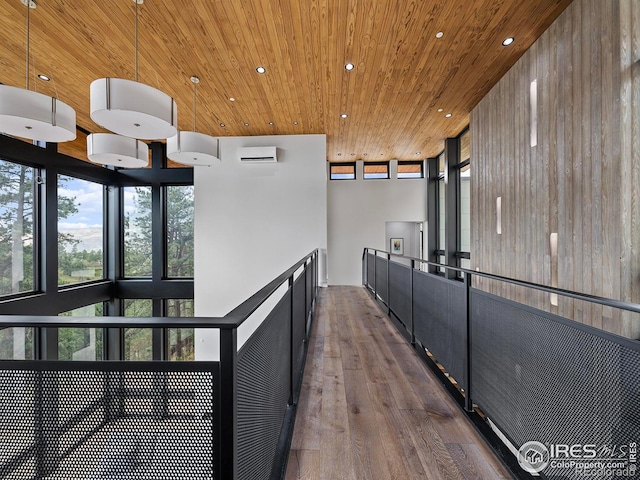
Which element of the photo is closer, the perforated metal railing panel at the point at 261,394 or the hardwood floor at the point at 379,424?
the perforated metal railing panel at the point at 261,394

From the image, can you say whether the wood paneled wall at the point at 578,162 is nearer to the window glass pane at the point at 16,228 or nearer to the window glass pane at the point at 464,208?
the window glass pane at the point at 464,208

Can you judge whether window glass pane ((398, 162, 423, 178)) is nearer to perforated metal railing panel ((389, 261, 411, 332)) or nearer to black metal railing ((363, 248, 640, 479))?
perforated metal railing panel ((389, 261, 411, 332))

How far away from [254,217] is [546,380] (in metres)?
6.20

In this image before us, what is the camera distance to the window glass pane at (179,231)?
7641 millimetres

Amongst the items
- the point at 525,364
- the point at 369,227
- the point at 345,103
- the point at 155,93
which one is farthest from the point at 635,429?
the point at 369,227

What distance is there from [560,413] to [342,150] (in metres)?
7.55

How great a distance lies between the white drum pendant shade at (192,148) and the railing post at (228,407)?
3.95 meters

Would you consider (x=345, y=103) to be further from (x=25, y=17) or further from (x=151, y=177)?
(x=151, y=177)

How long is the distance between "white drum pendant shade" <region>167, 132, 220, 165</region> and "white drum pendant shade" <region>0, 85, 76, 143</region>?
3.77ft

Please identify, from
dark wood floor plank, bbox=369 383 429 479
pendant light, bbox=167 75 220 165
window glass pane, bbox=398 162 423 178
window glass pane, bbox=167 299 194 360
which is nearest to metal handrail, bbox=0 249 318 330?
dark wood floor plank, bbox=369 383 429 479

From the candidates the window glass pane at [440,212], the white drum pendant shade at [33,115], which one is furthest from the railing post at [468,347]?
the window glass pane at [440,212]

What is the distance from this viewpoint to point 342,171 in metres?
9.33

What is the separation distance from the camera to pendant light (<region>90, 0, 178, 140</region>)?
7.98 feet

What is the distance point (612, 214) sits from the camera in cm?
253
